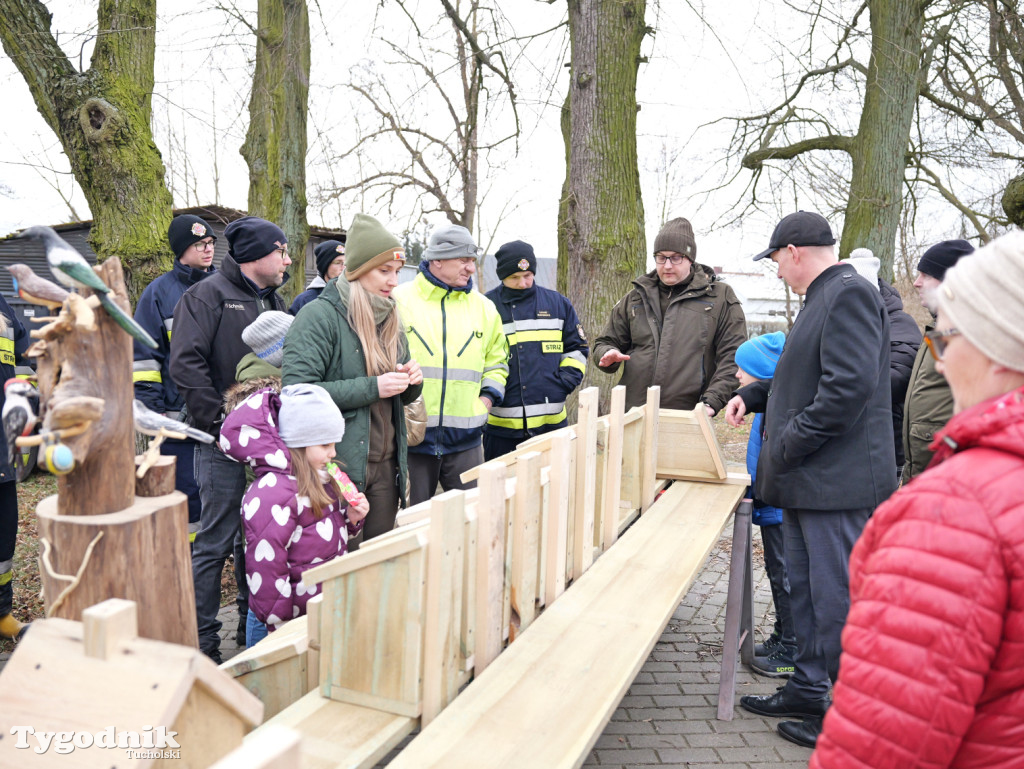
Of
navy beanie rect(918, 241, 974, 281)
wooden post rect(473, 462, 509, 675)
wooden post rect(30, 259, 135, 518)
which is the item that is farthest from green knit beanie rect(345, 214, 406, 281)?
navy beanie rect(918, 241, 974, 281)

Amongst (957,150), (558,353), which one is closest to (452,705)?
(558,353)

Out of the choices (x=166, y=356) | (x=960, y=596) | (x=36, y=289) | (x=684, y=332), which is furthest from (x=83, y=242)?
(x=960, y=596)

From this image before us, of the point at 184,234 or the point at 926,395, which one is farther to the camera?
the point at 184,234

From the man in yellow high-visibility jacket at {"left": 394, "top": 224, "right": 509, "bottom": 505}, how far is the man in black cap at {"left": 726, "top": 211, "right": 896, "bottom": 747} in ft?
5.09

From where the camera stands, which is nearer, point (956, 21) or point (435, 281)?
point (435, 281)

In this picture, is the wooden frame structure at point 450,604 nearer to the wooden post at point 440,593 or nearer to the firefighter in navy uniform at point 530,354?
the wooden post at point 440,593

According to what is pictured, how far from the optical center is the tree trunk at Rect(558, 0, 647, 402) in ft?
21.4

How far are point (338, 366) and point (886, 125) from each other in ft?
30.1

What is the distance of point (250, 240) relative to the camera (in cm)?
374

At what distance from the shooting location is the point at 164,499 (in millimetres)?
1482

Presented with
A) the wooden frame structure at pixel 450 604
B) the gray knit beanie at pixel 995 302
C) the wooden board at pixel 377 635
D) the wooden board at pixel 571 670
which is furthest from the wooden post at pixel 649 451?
the gray knit beanie at pixel 995 302

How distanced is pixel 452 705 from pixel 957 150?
12.6 m

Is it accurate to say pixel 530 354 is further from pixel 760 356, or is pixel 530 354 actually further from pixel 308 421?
pixel 308 421

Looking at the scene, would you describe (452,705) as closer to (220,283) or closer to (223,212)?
(220,283)
